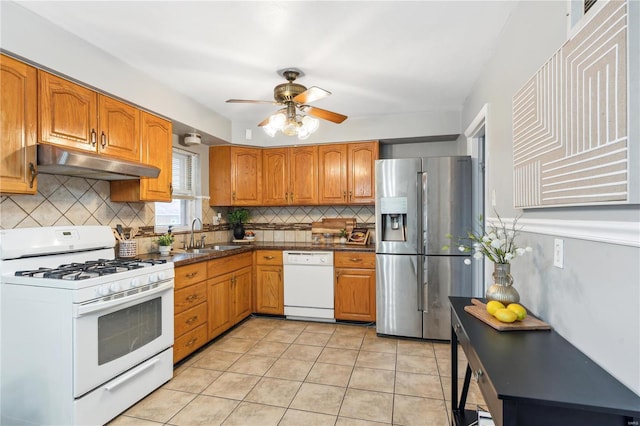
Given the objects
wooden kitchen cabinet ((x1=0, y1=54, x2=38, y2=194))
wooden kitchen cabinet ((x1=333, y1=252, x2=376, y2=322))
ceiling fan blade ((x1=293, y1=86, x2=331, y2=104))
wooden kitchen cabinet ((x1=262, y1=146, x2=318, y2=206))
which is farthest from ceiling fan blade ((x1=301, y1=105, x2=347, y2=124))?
wooden kitchen cabinet ((x1=0, y1=54, x2=38, y2=194))

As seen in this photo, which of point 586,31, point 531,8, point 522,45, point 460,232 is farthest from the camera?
point 460,232

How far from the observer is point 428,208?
3.18 metres

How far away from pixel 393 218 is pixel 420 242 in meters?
0.37

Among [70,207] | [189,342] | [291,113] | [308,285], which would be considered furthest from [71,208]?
[308,285]

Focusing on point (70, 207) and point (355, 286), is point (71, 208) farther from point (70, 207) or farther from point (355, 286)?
point (355, 286)

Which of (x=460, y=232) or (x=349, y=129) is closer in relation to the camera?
(x=460, y=232)

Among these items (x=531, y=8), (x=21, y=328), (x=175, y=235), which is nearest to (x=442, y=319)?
(x=531, y=8)

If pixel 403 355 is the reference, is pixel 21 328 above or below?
above

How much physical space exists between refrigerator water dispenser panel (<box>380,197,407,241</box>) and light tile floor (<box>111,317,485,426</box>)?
106 centimetres

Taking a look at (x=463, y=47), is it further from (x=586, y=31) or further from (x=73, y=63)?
(x=73, y=63)

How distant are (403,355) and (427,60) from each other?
2485 millimetres

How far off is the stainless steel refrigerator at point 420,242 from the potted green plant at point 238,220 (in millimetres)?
1983

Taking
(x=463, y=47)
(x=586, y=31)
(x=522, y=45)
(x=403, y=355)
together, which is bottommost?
(x=403, y=355)

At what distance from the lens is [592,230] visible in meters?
1.06
